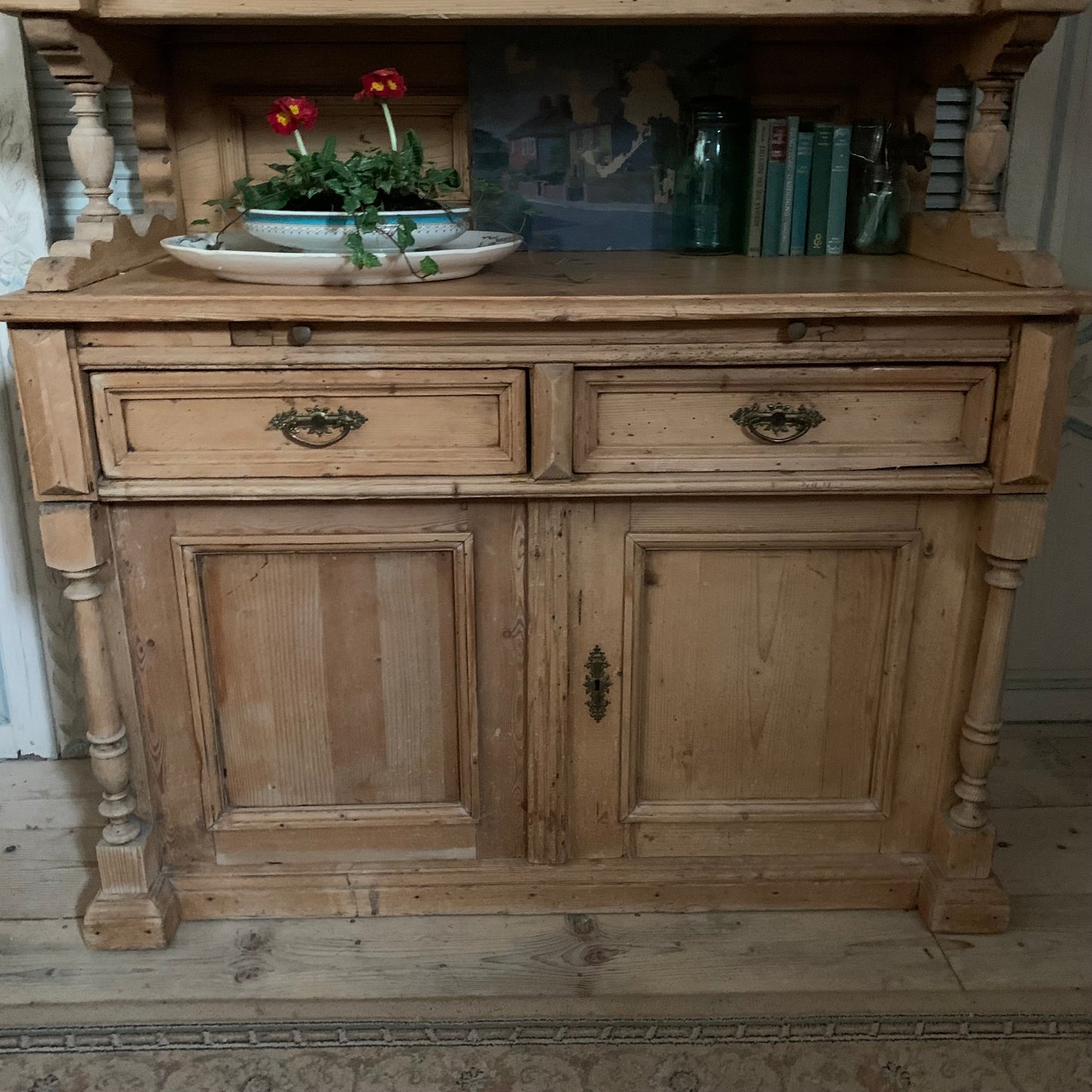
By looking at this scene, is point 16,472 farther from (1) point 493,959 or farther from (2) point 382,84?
(1) point 493,959

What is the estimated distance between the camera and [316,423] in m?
1.38

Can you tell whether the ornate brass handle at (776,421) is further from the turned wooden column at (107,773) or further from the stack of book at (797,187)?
the turned wooden column at (107,773)

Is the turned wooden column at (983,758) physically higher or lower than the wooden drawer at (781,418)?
lower

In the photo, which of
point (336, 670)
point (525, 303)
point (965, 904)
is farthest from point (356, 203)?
point (965, 904)

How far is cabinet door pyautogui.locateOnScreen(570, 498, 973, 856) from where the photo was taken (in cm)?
147

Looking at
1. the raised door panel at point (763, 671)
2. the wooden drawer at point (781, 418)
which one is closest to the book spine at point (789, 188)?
the wooden drawer at point (781, 418)

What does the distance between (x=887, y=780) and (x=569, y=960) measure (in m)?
0.54

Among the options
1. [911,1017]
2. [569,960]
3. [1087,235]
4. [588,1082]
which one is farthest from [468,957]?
[1087,235]

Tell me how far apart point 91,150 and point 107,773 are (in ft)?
2.84

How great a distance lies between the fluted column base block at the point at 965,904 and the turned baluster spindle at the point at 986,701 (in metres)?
0.10

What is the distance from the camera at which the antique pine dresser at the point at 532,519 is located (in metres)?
1.35

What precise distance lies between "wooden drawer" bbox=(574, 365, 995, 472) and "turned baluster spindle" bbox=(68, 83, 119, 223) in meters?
0.72

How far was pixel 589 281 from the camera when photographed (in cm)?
146

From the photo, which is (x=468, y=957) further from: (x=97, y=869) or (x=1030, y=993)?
(x=1030, y=993)
